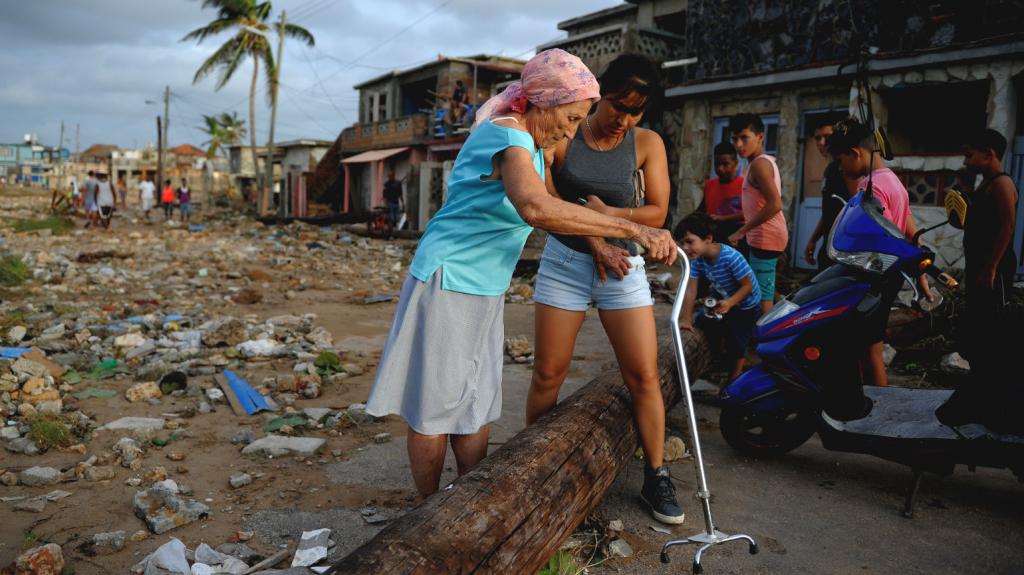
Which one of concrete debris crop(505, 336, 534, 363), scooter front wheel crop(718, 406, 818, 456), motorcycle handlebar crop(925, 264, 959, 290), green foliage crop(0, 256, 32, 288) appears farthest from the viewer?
green foliage crop(0, 256, 32, 288)

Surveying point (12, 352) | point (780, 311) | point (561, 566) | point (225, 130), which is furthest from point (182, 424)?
point (225, 130)

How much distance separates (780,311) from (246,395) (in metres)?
3.46

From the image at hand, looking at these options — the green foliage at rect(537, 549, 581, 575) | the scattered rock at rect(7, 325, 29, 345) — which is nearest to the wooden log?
the green foliage at rect(537, 549, 581, 575)

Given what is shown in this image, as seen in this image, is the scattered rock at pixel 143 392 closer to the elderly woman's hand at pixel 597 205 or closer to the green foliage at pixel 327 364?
the green foliage at pixel 327 364

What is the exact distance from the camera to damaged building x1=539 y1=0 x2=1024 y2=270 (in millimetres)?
8633

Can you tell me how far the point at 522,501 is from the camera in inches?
86.7

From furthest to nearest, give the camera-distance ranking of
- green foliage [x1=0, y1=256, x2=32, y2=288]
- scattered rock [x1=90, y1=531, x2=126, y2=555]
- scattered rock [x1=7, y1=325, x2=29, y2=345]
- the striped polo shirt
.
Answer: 1. green foliage [x1=0, y1=256, x2=32, y2=288]
2. scattered rock [x1=7, y1=325, x2=29, y2=345]
3. the striped polo shirt
4. scattered rock [x1=90, y1=531, x2=126, y2=555]

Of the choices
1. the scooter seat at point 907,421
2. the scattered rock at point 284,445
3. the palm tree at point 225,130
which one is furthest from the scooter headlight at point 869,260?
the palm tree at point 225,130

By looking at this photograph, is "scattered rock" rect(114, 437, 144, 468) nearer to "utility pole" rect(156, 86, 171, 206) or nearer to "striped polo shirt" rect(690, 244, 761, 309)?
"striped polo shirt" rect(690, 244, 761, 309)

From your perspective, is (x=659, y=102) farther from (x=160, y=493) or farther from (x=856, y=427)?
(x=160, y=493)

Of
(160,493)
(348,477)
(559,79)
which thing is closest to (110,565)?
(160,493)

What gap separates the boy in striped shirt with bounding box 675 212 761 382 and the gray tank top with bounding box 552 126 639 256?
4.41 ft

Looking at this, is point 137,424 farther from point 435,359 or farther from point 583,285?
point 583,285

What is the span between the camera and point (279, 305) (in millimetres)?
8938
